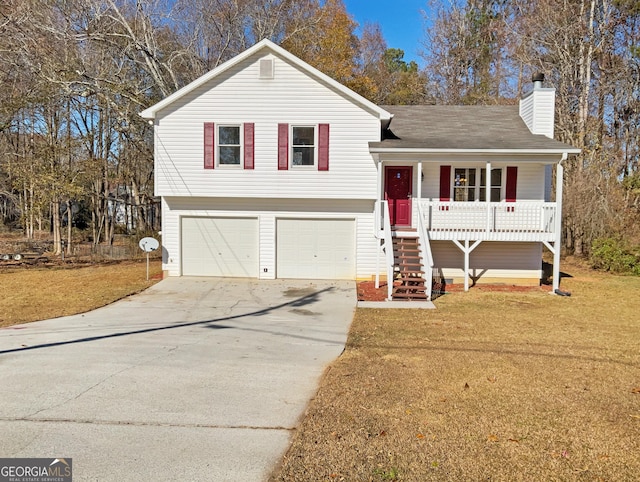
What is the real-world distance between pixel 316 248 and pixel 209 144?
15.4ft

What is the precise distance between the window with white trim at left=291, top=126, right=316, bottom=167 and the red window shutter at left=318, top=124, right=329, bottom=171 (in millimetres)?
244

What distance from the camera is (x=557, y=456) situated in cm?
371

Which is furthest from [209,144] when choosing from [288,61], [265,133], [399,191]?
[399,191]

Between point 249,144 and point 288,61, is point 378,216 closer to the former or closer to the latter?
point 249,144

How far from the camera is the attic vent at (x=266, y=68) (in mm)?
14180

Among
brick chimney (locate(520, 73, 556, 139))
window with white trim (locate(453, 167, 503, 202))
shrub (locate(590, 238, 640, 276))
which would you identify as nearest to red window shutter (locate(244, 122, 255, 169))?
window with white trim (locate(453, 167, 503, 202))

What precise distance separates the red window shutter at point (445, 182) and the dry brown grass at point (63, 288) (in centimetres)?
943

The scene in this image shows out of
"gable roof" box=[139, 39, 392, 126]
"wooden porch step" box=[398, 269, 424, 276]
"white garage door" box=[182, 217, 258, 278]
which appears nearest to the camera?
"wooden porch step" box=[398, 269, 424, 276]

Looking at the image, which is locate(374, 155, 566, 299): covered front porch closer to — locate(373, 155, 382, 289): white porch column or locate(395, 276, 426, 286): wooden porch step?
locate(373, 155, 382, 289): white porch column

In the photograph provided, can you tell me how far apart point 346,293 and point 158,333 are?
579cm

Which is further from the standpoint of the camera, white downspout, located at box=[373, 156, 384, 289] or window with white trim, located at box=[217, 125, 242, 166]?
window with white trim, located at box=[217, 125, 242, 166]

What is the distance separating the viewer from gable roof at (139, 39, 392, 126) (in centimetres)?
1392

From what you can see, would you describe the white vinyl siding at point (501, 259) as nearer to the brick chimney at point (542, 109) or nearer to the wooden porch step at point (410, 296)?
the wooden porch step at point (410, 296)

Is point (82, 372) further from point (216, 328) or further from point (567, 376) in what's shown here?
point (567, 376)
